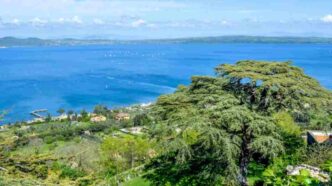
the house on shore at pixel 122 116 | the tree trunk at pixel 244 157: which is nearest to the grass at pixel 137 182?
the tree trunk at pixel 244 157

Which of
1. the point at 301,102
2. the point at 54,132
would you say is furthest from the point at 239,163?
the point at 54,132

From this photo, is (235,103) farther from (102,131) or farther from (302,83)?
(102,131)

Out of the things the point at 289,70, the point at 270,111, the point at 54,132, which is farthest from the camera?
the point at 54,132

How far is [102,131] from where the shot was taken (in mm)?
47688

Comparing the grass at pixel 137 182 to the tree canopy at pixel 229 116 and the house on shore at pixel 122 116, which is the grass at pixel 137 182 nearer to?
the tree canopy at pixel 229 116

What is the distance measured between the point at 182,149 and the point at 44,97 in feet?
182

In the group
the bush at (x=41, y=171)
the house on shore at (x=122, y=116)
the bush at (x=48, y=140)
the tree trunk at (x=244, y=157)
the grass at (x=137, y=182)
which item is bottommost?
the bush at (x=48, y=140)

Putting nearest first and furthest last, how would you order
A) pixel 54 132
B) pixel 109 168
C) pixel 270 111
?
pixel 270 111, pixel 109 168, pixel 54 132

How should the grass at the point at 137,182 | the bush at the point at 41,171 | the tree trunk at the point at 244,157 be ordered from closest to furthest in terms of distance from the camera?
the bush at the point at 41,171
the tree trunk at the point at 244,157
the grass at the point at 137,182

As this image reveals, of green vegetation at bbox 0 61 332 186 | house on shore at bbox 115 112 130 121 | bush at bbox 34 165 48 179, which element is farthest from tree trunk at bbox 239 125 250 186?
house on shore at bbox 115 112 130 121

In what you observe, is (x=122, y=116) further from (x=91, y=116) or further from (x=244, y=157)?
(x=244, y=157)

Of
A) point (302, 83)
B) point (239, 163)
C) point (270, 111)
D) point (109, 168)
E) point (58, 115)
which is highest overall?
point (302, 83)

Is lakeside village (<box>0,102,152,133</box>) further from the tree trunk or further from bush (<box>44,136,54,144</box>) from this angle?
the tree trunk

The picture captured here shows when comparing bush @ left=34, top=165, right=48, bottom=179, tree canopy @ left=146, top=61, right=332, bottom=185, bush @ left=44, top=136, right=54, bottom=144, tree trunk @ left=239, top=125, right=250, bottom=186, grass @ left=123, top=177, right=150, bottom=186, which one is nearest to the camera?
bush @ left=34, top=165, right=48, bottom=179
